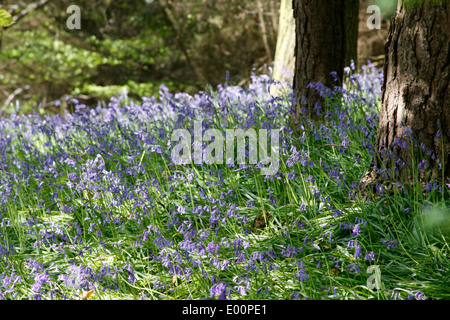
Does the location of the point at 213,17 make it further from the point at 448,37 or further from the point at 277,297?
the point at 277,297

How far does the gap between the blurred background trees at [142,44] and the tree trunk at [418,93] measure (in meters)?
9.01

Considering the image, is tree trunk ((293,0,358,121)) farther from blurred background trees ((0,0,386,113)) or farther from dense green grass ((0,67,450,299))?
blurred background trees ((0,0,386,113))

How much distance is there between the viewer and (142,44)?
12.5 meters

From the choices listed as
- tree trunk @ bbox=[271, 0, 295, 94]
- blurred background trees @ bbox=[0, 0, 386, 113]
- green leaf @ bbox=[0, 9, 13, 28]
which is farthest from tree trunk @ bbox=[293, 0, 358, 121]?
blurred background trees @ bbox=[0, 0, 386, 113]

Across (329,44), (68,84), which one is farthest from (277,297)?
(68,84)

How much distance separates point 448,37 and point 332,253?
4.87 feet

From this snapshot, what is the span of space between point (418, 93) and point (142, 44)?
419 inches

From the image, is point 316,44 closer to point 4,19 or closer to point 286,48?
point 286,48

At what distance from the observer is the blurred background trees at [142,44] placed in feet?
39.5

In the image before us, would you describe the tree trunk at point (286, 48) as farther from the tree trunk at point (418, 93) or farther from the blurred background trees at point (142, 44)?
the blurred background trees at point (142, 44)

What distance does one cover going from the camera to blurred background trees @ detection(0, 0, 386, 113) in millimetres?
12055

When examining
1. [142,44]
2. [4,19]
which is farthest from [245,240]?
[142,44]

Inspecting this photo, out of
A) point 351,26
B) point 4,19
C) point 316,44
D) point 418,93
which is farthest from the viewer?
point 351,26

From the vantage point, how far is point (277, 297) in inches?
93.4
